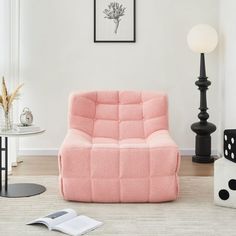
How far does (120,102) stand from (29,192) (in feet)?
3.70

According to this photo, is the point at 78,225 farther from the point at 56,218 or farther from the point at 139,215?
the point at 139,215

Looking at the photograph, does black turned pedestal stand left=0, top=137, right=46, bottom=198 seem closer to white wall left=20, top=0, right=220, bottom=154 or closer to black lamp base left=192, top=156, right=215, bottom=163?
white wall left=20, top=0, right=220, bottom=154

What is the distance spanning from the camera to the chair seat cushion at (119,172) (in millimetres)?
3420

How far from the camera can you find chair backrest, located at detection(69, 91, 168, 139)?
4027mm

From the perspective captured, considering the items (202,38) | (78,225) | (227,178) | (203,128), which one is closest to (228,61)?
(202,38)

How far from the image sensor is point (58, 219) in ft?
9.73

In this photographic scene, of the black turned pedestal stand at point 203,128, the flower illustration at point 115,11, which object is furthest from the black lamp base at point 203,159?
the flower illustration at point 115,11

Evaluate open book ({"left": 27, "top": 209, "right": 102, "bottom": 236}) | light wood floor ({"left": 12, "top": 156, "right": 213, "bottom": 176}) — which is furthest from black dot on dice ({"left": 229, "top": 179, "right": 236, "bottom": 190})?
light wood floor ({"left": 12, "top": 156, "right": 213, "bottom": 176})

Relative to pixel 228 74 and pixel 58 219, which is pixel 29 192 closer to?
pixel 58 219

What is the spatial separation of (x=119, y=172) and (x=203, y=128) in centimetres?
170

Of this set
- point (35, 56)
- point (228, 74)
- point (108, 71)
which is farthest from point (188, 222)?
point (35, 56)

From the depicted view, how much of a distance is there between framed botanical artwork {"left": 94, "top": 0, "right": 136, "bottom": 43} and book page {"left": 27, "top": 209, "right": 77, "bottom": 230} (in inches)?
97.6

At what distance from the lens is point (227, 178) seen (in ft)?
10.8

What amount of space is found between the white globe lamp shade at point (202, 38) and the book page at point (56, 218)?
2.37 meters
